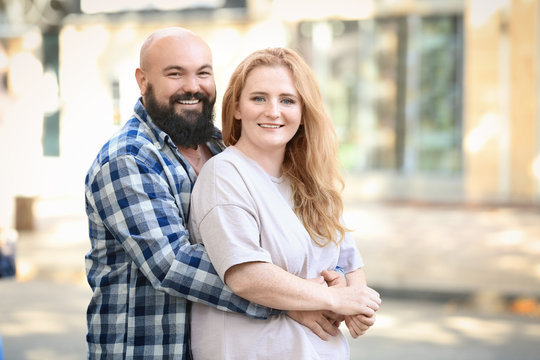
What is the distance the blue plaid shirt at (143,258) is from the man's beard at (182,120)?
7 centimetres

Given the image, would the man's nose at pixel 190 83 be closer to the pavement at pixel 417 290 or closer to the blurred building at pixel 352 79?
the pavement at pixel 417 290

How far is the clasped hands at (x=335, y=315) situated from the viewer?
7.32 feet

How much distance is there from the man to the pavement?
80.0 inches

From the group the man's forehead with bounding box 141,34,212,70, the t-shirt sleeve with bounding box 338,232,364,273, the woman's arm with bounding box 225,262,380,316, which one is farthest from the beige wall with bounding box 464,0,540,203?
the woman's arm with bounding box 225,262,380,316

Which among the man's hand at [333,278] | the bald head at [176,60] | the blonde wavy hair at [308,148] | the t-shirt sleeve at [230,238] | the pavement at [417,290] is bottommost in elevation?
the pavement at [417,290]

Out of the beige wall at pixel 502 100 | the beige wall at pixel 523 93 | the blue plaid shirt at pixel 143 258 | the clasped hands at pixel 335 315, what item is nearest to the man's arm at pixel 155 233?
the blue plaid shirt at pixel 143 258

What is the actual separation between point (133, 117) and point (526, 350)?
4.24 m

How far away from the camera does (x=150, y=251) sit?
216 centimetres

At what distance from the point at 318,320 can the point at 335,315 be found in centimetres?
7

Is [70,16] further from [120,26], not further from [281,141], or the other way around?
[281,141]

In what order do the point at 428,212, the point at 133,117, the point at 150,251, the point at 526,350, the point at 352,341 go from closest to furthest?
the point at 150,251
the point at 133,117
the point at 526,350
the point at 352,341
the point at 428,212

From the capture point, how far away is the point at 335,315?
7.44 ft

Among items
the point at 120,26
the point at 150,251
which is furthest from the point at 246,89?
the point at 120,26

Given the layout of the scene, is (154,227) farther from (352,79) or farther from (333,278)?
(352,79)
